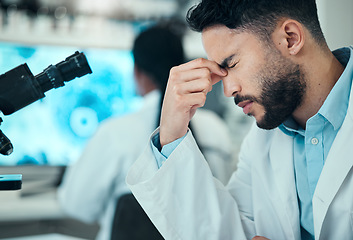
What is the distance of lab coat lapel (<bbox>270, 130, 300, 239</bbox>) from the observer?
1056mm

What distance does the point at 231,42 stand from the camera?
101 cm

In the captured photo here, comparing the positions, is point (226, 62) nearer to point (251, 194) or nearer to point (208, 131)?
point (251, 194)

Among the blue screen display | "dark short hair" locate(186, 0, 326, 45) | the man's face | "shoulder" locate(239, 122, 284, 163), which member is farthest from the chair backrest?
the blue screen display

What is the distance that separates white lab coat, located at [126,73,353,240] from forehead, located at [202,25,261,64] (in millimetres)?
246

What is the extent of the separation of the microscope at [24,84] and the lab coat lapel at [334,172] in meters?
0.63

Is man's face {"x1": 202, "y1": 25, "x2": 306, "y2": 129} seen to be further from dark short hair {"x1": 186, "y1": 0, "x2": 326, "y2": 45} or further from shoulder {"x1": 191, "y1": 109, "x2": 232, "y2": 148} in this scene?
shoulder {"x1": 191, "y1": 109, "x2": 232, "y2": 148}

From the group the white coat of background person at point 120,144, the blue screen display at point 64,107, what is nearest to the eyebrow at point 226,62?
the white coat of background person at point 120,144

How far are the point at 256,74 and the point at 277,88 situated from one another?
7 centimetres

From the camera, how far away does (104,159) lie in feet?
5.41

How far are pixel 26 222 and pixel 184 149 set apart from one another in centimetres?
162

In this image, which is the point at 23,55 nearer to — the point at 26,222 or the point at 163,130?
the point at 26,222

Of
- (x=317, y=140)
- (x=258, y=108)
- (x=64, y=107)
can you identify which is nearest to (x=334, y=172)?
(x=317, y=140)

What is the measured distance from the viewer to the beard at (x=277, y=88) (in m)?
1.02

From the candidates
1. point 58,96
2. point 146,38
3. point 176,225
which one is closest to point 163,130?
point 176,225
